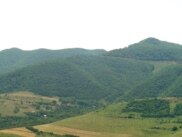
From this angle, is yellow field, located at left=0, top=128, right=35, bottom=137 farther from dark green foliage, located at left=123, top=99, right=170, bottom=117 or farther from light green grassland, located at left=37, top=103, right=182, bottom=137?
dark green foliage, located at left=123, top=99, right=170, bottom=117

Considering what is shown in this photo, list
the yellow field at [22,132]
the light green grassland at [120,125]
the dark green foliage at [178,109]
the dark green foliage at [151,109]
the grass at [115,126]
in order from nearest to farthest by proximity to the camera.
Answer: the yellow field at [22,132] → the grass at [115,126] → the light green grassland at [120,125] → the dark green foliage at [178,109] → the dark green foliage at [151,109]

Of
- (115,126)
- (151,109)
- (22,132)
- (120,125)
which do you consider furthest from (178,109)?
(22,132)

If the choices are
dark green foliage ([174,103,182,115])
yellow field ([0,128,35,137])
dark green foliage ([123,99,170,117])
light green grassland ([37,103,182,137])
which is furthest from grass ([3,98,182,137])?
dark green foliage ([123,99,170,117])

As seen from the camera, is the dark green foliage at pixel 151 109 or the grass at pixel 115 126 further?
the dark green foliage at pixel 151 109

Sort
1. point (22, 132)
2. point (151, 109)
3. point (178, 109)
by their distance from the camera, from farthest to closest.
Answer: point (151, 109) < point (178, 109) < point (22, 132)

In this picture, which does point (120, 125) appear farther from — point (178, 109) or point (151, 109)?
point (151, 109)

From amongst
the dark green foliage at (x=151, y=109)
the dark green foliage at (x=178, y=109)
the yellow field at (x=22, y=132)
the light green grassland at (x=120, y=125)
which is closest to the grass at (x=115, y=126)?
the light green grassland at (x=120, y=125)

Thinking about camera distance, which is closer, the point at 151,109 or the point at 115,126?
the point at 115,126

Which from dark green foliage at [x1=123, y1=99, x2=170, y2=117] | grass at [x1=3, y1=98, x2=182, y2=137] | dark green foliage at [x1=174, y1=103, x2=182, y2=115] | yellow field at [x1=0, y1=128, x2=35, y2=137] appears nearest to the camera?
yellow field at [x1=0, y1=128, x2=35, y2=137]

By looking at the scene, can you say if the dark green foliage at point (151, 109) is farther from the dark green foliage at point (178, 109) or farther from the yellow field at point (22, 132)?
the yellow field at point (22, 132)

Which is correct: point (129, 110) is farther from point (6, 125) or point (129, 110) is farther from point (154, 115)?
point (6, 125)

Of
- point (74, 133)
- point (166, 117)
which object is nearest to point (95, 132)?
point (74, 133)
